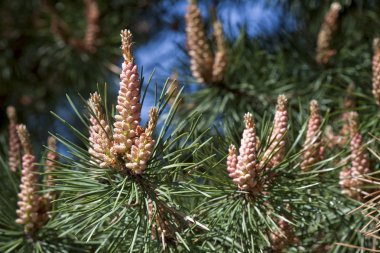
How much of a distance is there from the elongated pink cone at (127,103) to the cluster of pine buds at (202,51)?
442 millimetres

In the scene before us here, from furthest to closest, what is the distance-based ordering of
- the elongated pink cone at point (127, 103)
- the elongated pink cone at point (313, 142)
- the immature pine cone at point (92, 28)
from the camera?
the immature pine cone at point (92, 28)
the elongated pink cone at point (313, 142)
the elongated pink cone at point (127, 103)

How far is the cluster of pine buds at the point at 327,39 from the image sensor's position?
1.37m

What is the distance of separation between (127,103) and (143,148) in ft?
0.18

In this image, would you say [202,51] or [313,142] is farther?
[202,51]

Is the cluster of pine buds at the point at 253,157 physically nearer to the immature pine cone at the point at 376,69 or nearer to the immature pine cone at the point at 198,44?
the immature pine cone at the point at 376,69

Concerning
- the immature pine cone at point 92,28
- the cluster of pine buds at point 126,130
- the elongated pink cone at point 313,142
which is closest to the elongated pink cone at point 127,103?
the cluster of pine buds at point 126,130

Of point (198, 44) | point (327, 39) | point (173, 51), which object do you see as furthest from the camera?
point (173, 51)

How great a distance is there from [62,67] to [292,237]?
111 centimetres

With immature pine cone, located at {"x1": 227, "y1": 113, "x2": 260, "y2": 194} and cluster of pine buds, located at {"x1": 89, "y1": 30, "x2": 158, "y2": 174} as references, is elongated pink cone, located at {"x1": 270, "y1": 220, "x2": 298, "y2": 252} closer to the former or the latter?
immature pine cone, located at {"x1": 227, "y1": 113, "x2": 260, "y2": 194}

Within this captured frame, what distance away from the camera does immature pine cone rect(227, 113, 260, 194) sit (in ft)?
2.72

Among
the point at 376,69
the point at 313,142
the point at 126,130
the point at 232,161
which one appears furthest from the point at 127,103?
the point at 376,69

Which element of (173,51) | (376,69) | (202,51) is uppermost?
(173,51)

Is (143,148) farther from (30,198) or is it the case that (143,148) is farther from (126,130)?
(30,198)

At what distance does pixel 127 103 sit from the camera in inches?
30.8
